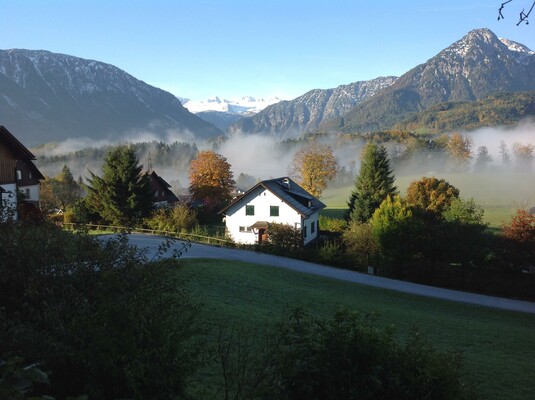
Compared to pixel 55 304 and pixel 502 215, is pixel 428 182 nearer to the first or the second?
pixel 502 215

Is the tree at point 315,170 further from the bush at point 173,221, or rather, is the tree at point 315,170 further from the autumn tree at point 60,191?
the autumn tree at point 60,191

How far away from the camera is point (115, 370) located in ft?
17.0

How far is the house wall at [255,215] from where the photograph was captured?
145 feet

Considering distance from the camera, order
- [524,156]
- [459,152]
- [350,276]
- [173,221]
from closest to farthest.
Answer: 1. [350,276]
2. [173,221]
3. [459,152]
4. [524,156]

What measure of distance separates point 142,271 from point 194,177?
200ft

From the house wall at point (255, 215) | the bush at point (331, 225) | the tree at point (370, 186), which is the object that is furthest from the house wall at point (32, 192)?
the tree at point (370, 186)

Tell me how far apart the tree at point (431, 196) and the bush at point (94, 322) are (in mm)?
48019

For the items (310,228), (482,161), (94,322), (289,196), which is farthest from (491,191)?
(94,322)

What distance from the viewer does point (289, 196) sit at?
45.7 meters

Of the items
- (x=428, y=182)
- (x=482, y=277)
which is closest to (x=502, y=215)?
(x=428, y=182)

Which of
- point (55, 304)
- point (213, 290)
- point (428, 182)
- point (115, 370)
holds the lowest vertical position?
point (213, 290)

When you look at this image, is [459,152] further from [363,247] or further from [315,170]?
[363,247]

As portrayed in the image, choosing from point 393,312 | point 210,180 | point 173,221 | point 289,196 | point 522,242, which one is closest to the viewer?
point 393,312

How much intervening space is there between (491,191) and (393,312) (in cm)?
9037
